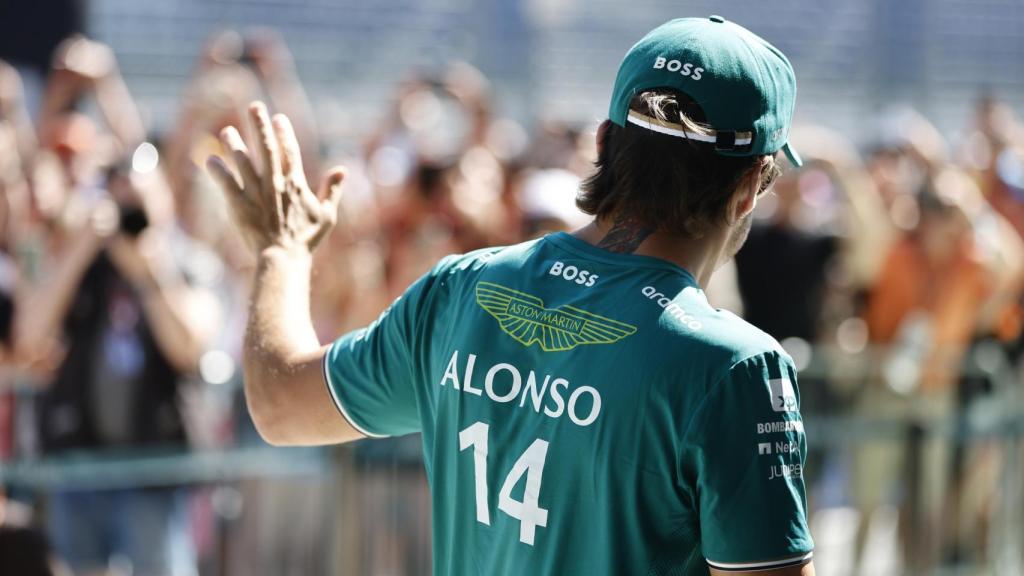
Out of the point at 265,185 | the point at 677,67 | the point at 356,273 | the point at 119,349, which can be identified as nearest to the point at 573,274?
the point at 677,67

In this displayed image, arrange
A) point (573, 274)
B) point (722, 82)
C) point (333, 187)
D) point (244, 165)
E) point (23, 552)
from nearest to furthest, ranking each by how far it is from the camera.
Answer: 1. point (722, 82)
2. point (573, 274)
3. point (244, 165)
4. point (333, 187)
5. point (23, 552)

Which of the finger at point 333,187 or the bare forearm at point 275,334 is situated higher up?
the finger at point 333,187

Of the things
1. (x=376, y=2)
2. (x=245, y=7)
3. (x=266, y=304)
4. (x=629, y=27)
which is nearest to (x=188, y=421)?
(x=266, y=304)

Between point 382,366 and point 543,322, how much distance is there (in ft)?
1.17

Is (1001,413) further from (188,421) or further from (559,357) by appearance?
(559,357)

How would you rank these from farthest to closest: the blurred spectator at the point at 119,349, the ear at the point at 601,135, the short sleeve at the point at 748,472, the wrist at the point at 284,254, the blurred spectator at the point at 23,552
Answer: the blurred spectator at the point at 119,349, the blurred spectator at the point at 23,552, the wrist at the point at 284,254, the ear at the point at 601,135, the short sleeve at the point at 748,472

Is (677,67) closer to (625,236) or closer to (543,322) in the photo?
(625,236)

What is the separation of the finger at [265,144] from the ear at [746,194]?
801 mm

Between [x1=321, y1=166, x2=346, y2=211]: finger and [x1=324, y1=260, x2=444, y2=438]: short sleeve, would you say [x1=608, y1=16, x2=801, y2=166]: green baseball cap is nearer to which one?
[x1=324, y1=260, x2=444, y2=438]: short sleeve

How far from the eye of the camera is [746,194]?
1824 mm

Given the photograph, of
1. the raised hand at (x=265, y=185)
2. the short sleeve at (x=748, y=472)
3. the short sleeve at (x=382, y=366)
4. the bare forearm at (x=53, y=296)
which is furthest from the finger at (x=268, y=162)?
the bare forearm at (x=53, y=296)

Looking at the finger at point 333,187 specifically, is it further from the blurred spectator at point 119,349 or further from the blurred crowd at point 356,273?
the blurred spectator at point 119,349

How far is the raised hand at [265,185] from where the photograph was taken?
2197 millimetres

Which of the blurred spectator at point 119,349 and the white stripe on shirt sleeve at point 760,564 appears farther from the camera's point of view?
the blurred spectator at point 119,349
